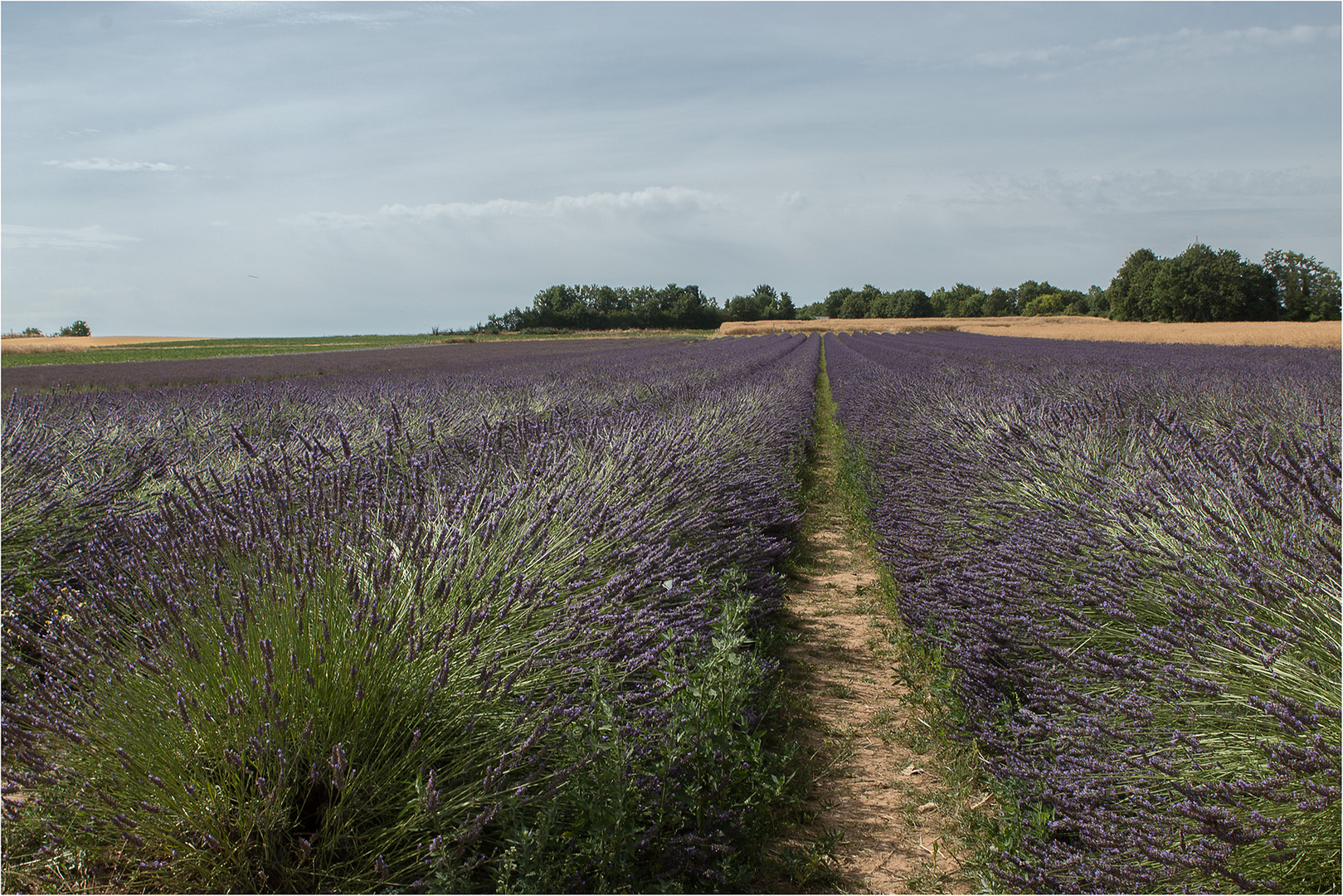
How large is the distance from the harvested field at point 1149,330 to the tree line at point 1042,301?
343 inches

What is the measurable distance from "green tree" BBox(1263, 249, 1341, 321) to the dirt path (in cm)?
7508

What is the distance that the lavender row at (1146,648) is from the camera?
1496 mm

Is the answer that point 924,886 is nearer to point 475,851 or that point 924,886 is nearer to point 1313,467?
point 475,851

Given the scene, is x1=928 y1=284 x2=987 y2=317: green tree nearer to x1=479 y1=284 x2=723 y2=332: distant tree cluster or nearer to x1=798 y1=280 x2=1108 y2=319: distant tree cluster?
x1=798 y1=280 x2=1108 y2=319: distant tree cluster

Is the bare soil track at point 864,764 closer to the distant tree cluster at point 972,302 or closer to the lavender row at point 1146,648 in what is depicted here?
the lavender row at point 1146,648

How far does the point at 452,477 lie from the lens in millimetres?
3676

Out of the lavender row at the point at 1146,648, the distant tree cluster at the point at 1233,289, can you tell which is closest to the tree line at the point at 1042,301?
the distant tree cluster at the point at 1233,289

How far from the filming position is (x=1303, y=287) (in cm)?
6294

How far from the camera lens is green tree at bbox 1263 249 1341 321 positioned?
5944cm

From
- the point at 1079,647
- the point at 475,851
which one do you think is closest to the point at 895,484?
the point at 1079,647

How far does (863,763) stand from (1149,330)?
45.3 metres

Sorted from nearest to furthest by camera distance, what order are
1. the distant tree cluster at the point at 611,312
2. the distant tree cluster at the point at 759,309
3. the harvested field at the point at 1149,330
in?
the harvested field at the point at 1149,330
the distant tree cluster at the point at 611,312
the distant tree cluster at the point at 759,309

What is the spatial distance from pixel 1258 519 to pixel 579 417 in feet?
16.8

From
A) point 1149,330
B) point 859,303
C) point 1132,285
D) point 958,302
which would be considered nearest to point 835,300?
point 859,303
